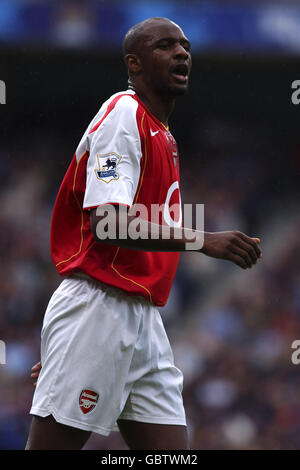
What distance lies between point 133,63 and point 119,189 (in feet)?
2.45

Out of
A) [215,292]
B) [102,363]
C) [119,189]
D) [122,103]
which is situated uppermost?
[122,103]

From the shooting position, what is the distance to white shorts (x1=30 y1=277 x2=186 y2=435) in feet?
9.30

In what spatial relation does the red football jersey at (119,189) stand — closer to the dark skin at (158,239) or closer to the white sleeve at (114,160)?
the white sleeve at (114,160)

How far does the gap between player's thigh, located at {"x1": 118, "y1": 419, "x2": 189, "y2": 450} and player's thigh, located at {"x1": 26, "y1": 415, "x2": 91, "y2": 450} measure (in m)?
0.25

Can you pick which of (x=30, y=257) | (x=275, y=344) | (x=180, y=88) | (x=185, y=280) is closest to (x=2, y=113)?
(x=30, y=257)

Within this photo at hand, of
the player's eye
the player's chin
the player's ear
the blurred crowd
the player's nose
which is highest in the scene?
the player's eye

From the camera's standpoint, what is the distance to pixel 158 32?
3.16m

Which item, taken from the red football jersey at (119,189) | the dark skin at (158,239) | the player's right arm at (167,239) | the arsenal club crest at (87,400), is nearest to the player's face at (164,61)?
the dark skin at (158,239)

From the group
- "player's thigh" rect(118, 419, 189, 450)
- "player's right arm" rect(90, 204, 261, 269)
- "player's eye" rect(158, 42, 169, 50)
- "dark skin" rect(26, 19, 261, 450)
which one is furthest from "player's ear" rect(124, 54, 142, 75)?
Answer: "player's thigh" rect(118, 419, 189, 450)

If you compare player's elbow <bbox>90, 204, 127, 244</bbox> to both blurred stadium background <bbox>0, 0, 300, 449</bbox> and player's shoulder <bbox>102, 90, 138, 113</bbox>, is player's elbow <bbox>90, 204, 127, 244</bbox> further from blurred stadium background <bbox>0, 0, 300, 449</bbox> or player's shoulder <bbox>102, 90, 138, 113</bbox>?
blurred stadium background <bbox>0, 0, 300, 449</bbox>

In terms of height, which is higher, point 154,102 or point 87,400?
point 154,102

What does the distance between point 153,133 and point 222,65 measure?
8433 mm

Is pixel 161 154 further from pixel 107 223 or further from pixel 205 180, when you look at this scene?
pixel 205 180

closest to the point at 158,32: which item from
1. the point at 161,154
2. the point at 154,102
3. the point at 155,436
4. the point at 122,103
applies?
the point at 154,102
